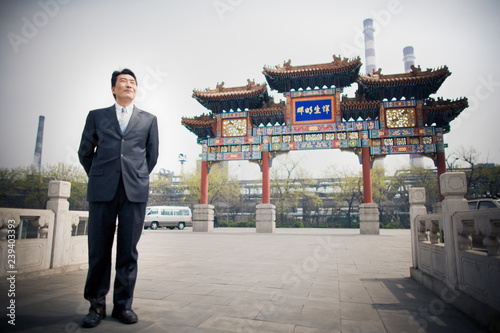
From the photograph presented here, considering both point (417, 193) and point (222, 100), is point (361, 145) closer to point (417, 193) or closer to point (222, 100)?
point (222, 100)

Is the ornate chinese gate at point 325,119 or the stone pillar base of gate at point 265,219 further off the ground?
the ornate chinese gate at point 325,119

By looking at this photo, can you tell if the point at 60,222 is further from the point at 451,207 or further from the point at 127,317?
the point at 451,207

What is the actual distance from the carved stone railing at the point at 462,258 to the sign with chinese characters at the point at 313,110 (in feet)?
41.8

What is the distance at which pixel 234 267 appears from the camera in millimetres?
4664


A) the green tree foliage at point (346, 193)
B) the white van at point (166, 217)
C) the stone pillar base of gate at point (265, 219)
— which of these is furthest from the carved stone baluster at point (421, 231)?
the green tree foliage at point (346, 193)

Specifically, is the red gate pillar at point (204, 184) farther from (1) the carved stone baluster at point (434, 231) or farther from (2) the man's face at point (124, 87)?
(2) the man's face at point (124, 87)

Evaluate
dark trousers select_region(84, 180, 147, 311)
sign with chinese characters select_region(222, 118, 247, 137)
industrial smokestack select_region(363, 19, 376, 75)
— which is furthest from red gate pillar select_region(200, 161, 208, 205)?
industrial smokestack select_region(363, 19, 376, 75)

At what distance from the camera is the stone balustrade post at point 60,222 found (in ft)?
13.3

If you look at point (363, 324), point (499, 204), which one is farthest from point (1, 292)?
point (499, 204)

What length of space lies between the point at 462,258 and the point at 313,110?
46.8ft

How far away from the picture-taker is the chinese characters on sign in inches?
628

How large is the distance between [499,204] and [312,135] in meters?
9.63

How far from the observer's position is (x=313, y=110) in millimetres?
16156

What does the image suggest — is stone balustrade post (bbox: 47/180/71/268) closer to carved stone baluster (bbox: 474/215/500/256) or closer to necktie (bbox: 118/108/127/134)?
necktie (bbox: 118/108/127/134)
